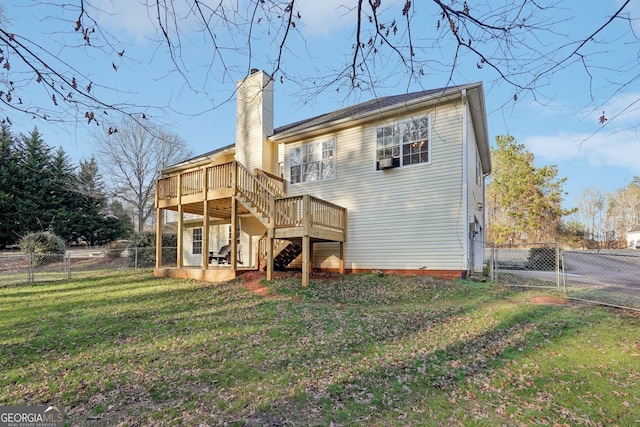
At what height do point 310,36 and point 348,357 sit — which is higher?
point 310,36

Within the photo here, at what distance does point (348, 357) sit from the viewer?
4.41 m

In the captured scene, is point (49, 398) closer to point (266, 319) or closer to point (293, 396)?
point (293, 396)

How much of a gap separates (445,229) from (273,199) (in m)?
5.28

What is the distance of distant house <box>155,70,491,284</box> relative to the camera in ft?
31.3

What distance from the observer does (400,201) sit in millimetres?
10438

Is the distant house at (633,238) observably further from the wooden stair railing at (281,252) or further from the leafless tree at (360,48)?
the leafless tree at (360,48)

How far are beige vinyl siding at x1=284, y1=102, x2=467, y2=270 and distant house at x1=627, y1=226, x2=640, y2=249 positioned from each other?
128 ft

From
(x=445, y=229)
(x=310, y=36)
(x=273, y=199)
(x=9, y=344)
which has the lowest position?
(x=9, y=344)

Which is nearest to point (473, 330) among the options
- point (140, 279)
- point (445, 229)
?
point (445, 229)

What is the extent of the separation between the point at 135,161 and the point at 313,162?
17775mm

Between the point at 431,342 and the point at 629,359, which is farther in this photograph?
the point at 431,342

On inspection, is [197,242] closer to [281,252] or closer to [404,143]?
[281,252]

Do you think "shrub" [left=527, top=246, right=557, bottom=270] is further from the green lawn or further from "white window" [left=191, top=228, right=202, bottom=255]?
"white window" [left=191, top=228, right=202, bottom=255]

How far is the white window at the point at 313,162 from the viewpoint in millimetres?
12073
